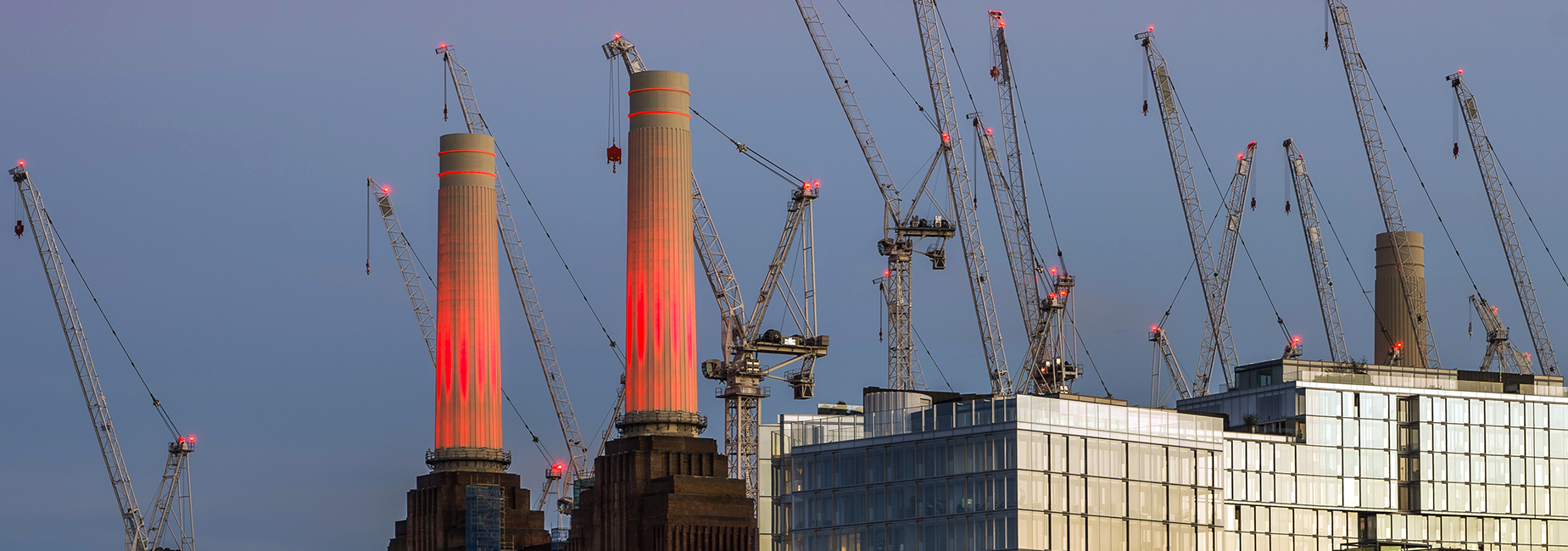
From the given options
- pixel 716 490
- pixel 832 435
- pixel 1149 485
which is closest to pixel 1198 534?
pixel 1149 485

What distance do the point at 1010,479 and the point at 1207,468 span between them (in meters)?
19.9

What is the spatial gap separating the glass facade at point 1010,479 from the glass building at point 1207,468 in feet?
0.45

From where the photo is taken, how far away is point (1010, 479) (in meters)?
157

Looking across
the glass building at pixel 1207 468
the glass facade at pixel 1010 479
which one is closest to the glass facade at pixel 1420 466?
the glass building at pixel 1207 468

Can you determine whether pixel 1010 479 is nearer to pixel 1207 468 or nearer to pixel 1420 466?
pixel 1207 468

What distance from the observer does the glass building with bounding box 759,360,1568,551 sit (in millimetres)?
159000

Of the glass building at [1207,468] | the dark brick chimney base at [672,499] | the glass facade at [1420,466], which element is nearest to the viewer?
the glass building at [1207,468]

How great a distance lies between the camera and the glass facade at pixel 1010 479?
157625mm

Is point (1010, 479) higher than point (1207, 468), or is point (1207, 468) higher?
point (1207, 468)

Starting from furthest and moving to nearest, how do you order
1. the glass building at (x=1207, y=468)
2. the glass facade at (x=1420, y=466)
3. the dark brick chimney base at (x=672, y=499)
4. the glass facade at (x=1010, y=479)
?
the dark brick chimney base at (x=672, y=499)
the glass facade at (x=1420, y=466)
the glass building at (x=1207, y=468)
the glass facade at (x=1010, y=479)

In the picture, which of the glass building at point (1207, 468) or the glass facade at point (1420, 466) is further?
the glass facade at point (1420, 466)

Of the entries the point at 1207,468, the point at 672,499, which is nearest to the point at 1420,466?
the point at 1207,468

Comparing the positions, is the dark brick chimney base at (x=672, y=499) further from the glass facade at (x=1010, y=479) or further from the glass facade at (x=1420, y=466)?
the glass facade at (x=1420, y=466)

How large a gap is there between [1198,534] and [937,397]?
29.5 meters
